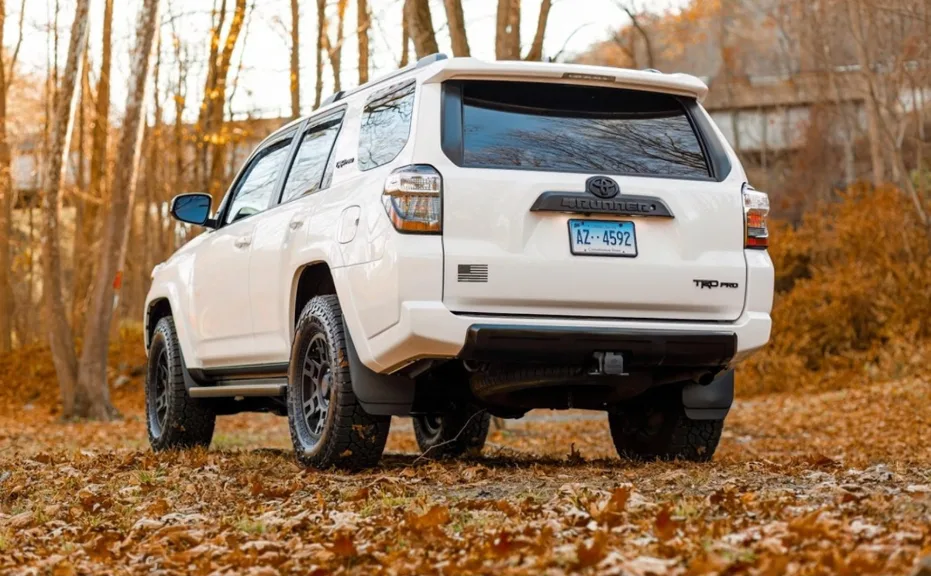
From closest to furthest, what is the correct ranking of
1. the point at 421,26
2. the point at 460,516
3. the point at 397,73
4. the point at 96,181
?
the point at 460,516, the point at 397,73, the point at 421,26, the point at 96,181

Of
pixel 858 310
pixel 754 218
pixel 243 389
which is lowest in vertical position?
pixel 858 310

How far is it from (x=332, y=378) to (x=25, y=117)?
3083cm

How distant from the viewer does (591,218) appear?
647 cm

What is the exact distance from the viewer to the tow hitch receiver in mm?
6504

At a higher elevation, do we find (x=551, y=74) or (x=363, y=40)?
(x=363, y=40)

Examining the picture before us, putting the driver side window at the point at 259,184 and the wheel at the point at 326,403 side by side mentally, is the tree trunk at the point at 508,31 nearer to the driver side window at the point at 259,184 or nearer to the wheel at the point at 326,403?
the driver side window at the point at 259,184

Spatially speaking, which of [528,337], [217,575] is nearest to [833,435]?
[528,337]

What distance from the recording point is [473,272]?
625cm

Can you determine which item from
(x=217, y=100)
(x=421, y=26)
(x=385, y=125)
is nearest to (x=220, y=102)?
(x=217, y=100)

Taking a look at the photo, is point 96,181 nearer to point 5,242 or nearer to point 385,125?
point 5,242

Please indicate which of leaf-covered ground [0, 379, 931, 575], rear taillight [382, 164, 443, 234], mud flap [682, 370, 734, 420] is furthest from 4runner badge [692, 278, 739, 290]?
rear taillight [382, 164, 443, 234]

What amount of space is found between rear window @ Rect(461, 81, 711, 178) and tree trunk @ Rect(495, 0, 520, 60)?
901cm

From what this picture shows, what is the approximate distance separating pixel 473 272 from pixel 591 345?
69 centimetres

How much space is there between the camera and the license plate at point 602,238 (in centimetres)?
640
